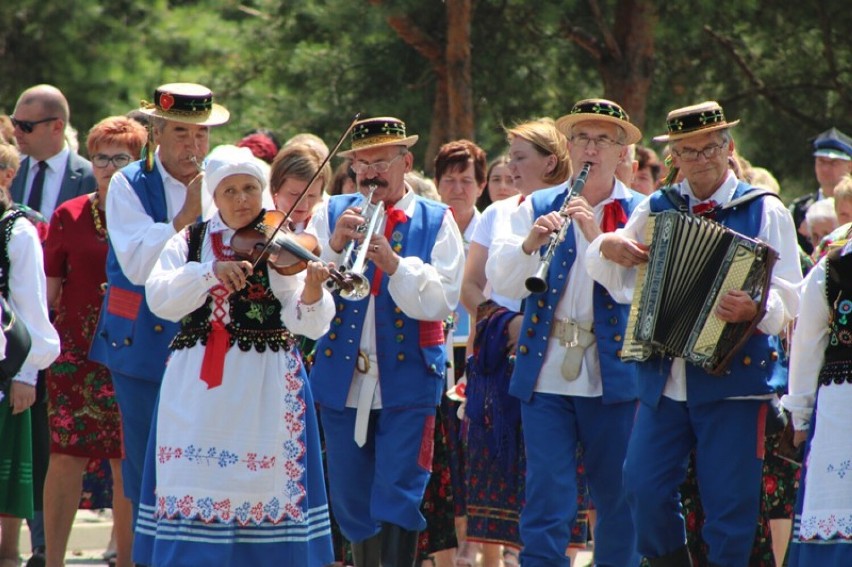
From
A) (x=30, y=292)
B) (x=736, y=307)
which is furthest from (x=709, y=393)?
(x=30, y=292)

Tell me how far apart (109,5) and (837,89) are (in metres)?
8.25

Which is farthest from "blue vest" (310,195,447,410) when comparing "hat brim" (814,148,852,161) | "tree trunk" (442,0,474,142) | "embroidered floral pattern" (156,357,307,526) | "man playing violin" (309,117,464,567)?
"tree trunk" (442,0,474,142)

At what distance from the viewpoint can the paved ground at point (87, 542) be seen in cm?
967

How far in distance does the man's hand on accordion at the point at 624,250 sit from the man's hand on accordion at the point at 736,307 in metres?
0.42

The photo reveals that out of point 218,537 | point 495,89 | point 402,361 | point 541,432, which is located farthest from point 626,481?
point 495,89

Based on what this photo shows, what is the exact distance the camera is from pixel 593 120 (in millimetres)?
7152

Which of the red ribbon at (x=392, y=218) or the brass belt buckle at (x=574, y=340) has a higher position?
the red ribbon at (x=392, y=218)

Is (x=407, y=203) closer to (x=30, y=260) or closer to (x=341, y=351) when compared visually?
(x=341, y=351)

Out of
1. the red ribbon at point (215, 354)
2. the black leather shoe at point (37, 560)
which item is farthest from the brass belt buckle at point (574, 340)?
the black leather shoe at point (37, 560)

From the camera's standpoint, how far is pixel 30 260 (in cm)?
725

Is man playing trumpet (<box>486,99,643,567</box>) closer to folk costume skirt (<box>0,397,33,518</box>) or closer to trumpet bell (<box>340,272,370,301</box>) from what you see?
trumpet bell (<box>340,272,370,301</box>)

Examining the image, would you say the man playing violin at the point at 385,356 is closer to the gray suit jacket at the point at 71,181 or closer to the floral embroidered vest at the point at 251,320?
the floral embroidered vest at the point at 251,320

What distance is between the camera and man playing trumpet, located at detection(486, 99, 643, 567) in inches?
271

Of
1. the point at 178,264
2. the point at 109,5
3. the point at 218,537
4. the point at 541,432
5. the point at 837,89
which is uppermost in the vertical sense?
the point at 109,5
